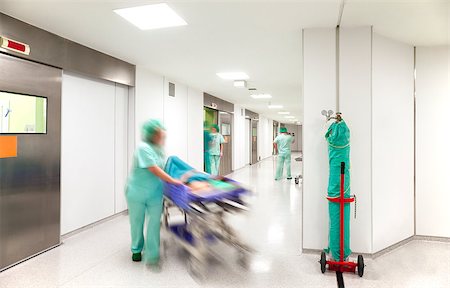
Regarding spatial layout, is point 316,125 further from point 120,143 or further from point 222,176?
point 120,143

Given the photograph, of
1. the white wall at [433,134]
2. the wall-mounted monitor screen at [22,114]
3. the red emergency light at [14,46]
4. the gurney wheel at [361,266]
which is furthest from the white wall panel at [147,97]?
the white wall at [433,134]

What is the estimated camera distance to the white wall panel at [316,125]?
3.76 m

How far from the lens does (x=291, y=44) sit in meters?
4.48

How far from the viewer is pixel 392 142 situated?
404 cm

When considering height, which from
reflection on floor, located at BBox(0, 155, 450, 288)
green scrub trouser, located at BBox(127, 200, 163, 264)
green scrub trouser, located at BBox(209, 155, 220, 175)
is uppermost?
green scrub trouser, located at BBox(209, 155, 220, 175)

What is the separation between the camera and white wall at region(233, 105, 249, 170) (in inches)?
479

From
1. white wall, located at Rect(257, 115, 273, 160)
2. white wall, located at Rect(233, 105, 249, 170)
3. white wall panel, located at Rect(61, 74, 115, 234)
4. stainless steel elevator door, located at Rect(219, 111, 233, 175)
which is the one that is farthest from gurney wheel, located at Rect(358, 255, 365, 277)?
white wall, located at Rect(257, 115, 273, 160)

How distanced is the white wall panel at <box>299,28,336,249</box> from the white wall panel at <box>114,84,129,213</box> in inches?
130

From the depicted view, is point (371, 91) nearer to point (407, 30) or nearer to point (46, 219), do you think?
point (407, 30)

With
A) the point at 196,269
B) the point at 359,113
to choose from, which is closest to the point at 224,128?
the point at 359,113

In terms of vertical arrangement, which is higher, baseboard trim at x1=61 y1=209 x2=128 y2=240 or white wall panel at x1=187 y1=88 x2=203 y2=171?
white wall panel at x1=187 y1=88 x2=203 y2=171

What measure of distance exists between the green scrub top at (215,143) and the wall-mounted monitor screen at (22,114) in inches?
210

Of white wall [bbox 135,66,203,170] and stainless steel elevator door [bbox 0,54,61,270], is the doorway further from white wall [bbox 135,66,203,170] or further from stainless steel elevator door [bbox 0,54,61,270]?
stainless steel elevator door [bbox 0,54,61,270]

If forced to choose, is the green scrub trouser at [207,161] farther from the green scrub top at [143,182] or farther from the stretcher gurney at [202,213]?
the green scrub top at [143,182]
